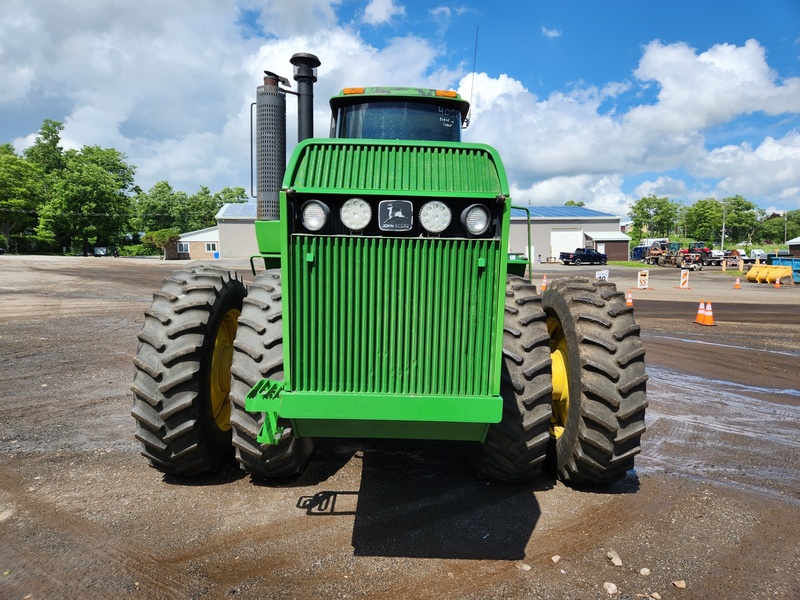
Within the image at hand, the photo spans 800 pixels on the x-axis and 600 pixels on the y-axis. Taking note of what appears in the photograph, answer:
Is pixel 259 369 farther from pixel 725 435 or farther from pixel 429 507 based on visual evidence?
pixel 725 435

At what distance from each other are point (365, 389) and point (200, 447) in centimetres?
152

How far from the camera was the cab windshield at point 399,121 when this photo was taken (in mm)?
5090

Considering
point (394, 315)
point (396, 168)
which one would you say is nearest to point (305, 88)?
point (396, 168)

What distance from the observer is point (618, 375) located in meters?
3.72

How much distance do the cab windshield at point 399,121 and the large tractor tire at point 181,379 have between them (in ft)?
6.75

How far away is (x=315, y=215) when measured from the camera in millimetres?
2990

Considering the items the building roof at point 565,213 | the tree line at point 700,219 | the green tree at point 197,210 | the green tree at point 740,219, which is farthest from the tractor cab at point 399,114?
the green tree at point 740,219

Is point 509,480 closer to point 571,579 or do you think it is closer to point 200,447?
point 571,579

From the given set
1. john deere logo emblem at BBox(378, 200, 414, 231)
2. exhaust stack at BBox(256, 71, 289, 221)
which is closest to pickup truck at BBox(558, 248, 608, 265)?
exhaust stack at BBox(256, 71, 289, 221)

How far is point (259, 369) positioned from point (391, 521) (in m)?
1.30

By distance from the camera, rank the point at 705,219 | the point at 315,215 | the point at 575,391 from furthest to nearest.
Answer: the point at 705,219 → the point at 575,391 → the point at 315,215

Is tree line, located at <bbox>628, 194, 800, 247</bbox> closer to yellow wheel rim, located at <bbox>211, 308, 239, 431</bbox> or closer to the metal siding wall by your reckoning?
the metal siding wall

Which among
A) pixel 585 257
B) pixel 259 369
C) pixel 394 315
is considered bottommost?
pixel 259 369

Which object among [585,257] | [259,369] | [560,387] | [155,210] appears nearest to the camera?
[259,369]
